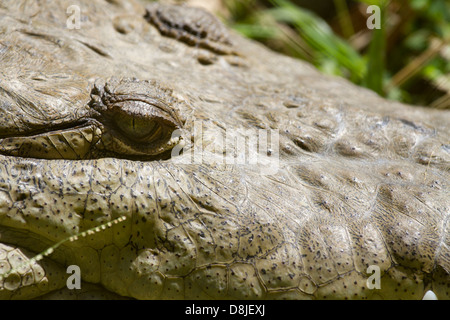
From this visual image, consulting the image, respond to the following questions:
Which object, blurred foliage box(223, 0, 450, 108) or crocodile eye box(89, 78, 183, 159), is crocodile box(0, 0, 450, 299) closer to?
crocodile eye box(89, 78, 183, 159)

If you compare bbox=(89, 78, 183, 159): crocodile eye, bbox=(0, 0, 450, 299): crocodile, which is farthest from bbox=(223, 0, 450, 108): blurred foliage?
bbox=(89, 78, 183, 159): crocodile eye

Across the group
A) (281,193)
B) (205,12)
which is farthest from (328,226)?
(205,12)

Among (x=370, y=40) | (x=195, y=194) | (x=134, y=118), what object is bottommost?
(x=195, y=194)

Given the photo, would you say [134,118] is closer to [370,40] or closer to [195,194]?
[195,194]

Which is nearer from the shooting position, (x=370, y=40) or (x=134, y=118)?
(x=134, y=118)

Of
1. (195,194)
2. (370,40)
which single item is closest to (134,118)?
(195,194)

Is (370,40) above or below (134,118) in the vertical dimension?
above
